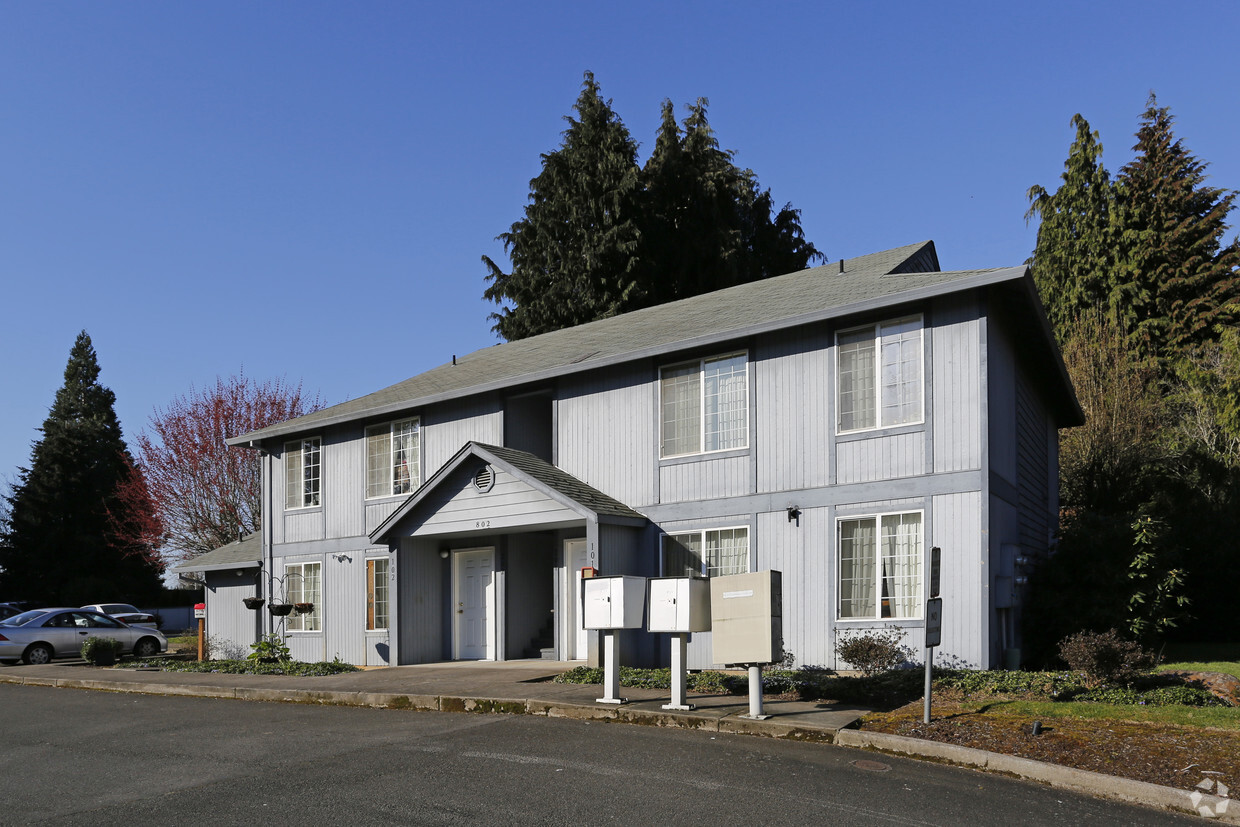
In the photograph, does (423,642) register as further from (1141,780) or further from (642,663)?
(1141,780)

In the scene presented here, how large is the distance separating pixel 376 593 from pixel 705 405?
352 inches

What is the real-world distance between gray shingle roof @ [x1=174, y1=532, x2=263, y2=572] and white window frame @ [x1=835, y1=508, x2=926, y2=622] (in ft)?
49.6

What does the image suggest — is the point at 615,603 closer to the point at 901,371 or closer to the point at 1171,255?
the point at 901,371

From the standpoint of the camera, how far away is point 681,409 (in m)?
17.2

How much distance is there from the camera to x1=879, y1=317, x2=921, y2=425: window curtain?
A: 14.7 m

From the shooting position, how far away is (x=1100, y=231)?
3969cm

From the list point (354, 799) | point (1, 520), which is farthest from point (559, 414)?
point (1, 520)

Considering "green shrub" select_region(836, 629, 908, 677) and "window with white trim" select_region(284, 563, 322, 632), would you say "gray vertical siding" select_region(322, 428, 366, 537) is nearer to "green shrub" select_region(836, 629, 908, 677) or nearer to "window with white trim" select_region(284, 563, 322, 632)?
"window with white trim" select_region(284, 563, 322, 632)

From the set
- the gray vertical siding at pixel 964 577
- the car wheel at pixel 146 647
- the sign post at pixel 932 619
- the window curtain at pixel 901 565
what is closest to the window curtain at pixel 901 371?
the gray vertical siding at pixel 964 577

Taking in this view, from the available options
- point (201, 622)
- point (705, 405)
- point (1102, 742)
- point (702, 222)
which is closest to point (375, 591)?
point (201, 622)

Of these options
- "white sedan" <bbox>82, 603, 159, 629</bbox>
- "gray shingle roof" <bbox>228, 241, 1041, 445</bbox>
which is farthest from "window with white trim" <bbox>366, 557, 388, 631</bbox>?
"white sedan" <bbox>82, 603, 159, 629</bbox>

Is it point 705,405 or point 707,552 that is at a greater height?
point 705,405

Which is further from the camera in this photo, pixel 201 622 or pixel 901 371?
pixel 201 622

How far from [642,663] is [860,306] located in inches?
267
